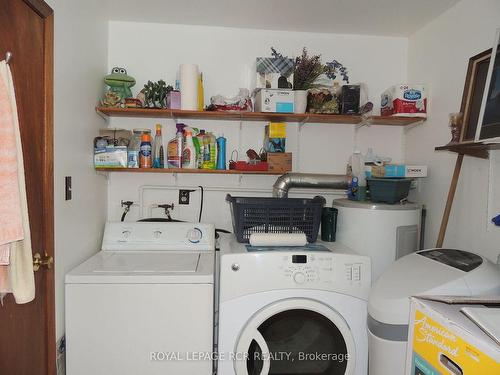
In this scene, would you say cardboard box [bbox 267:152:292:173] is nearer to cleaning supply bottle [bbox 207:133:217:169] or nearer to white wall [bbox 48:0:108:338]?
cleaning supply bottle [bbox 207:133:217:169]

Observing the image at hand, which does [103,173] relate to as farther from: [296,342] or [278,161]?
[296,342]

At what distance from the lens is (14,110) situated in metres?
0.99

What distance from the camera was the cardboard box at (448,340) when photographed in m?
0.86

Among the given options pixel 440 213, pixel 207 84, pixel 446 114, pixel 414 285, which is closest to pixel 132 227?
pixel 207 84

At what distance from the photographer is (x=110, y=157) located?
79.3 inches

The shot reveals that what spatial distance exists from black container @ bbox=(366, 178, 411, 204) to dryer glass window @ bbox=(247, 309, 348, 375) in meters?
0.83

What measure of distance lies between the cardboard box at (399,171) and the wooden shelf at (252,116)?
343mm

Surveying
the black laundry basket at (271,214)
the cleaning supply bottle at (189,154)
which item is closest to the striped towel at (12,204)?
the black laundry basket at (271,214)

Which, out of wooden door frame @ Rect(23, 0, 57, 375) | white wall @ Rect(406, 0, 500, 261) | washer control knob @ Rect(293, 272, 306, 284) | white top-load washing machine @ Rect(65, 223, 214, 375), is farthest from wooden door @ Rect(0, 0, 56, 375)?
white wall @ Rect(406, 0, 500, 261)

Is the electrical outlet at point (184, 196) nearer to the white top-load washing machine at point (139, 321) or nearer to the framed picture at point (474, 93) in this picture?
the white top-load washing machine at point (139, 321)

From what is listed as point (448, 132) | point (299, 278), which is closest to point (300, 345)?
point (299, 278)

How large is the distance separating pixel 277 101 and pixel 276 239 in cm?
92

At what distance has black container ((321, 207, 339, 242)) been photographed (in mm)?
2014

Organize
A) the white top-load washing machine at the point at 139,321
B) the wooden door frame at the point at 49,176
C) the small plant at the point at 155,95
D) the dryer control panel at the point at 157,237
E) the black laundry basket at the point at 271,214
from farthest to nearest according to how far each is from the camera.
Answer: the small plant at the point at 155,95
the dryer control panel at the point at 157,237
the black laundry basket at the point at 271,214
the white top-load washing machine at the point at 139,321
the wooden door frame at the point at 49,176
